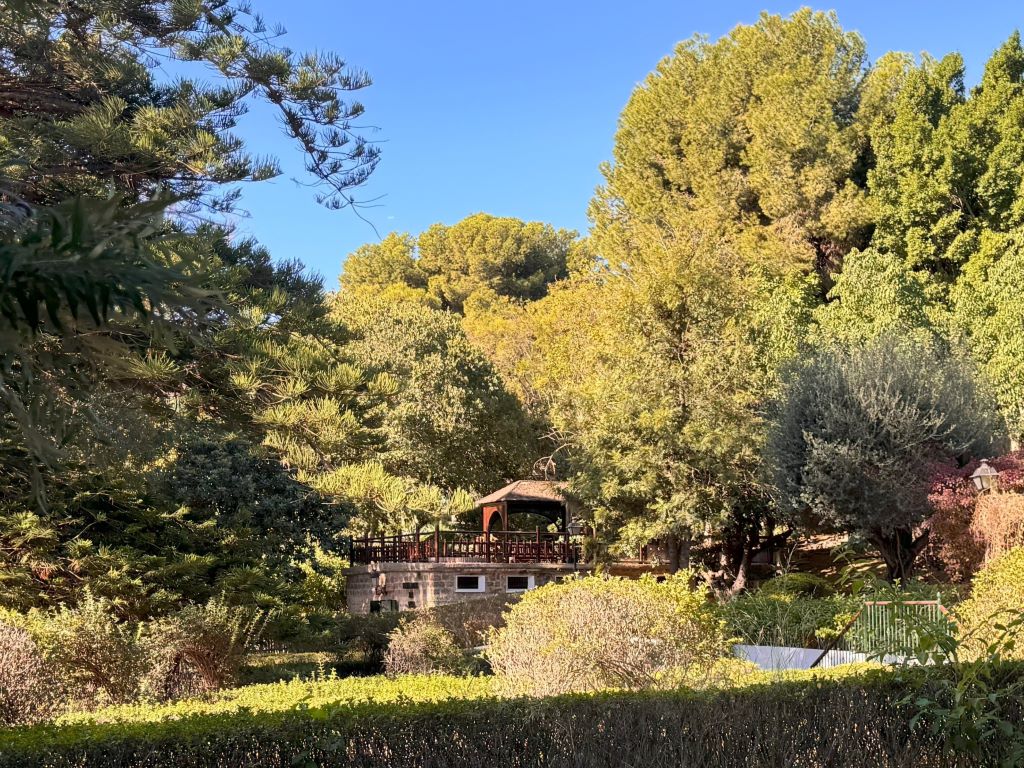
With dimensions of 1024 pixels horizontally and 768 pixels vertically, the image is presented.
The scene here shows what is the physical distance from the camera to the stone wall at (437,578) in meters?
25.0

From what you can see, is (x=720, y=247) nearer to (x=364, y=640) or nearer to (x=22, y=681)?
(x=364, y=640)

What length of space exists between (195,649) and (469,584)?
12.9 meters

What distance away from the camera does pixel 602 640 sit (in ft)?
27.0

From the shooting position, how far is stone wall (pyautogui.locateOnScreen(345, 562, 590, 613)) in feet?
81.9

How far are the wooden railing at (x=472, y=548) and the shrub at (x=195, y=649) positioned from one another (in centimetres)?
1160

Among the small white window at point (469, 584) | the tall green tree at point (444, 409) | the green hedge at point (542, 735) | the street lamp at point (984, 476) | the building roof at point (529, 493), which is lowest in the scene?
the green hedge at point (542, 735)

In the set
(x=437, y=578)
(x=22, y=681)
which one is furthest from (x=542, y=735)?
(x=437, y=578)

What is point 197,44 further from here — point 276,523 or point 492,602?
point 492,602

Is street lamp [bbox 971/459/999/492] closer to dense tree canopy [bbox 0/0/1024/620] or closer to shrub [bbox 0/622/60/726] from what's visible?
dense tree canopy [bbox 0/0/1024/620]

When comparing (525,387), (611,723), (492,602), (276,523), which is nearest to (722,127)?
(525,387)

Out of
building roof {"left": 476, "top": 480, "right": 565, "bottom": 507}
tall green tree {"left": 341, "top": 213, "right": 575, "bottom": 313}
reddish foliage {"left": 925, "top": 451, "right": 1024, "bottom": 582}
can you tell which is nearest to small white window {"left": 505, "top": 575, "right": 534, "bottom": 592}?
building roof {"left": 476, "top": 480, "right": 565, "bottom": 507}

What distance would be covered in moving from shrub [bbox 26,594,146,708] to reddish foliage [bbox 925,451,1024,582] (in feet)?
44.2

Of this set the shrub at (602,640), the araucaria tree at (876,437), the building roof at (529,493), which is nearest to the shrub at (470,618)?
the building roof at (529,493)

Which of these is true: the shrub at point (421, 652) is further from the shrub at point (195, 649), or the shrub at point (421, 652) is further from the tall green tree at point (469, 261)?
the tall green tree at point (469, 261)
